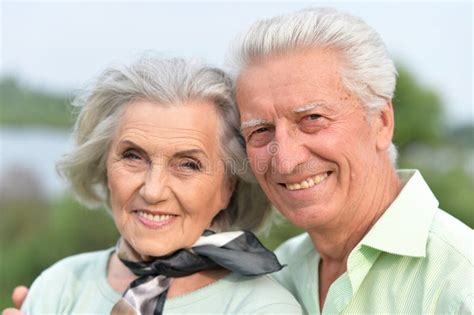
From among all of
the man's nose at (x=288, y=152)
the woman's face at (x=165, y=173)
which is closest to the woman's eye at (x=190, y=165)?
the woman's face at (x=165, y=173)

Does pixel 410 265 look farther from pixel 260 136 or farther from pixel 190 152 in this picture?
pixel 190 152

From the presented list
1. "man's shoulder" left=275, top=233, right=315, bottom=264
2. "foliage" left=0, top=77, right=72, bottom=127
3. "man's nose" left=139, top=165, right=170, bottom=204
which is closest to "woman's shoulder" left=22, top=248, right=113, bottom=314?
"man's nose" left=139, top=165, right=170, bottom=204

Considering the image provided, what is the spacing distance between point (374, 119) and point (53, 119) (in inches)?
310

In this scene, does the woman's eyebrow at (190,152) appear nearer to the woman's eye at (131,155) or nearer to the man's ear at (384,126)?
the woman's eye at (131,155)

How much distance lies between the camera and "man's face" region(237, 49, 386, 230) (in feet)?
8.85

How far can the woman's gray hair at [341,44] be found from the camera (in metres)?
2.74

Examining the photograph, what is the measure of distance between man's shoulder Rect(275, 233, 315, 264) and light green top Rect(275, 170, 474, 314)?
0.45 m

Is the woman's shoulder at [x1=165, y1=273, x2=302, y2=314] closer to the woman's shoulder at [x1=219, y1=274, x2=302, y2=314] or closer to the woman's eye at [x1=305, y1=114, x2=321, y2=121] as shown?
the woman's shoulder at [x1=219, y1=274, x2=302, y2=314]

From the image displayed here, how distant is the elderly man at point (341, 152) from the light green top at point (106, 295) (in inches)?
10.0

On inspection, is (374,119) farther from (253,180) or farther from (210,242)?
(210,242)

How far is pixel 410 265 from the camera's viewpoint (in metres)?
2.61

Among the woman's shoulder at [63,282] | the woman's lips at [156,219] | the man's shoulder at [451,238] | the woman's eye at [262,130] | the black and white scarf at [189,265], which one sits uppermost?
the woman's eye at [262,130]

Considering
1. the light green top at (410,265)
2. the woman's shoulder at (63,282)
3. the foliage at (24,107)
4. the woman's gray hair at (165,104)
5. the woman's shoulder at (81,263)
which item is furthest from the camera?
the foliage at (24,107)

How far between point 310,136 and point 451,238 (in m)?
0.67
